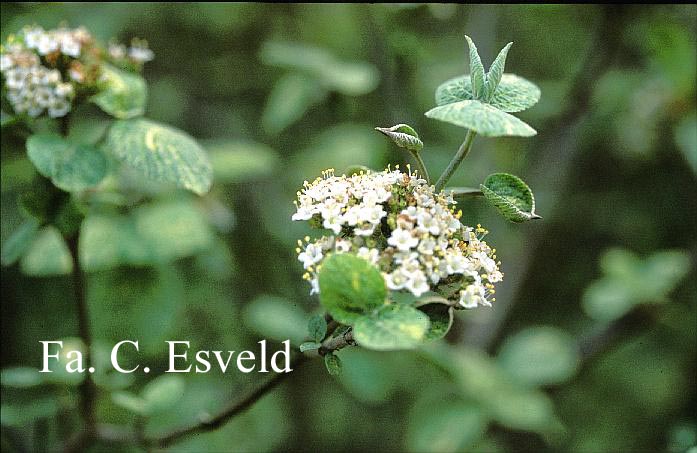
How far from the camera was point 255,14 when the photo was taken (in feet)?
6.92

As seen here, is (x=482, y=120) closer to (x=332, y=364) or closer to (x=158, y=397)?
(x=332, y=364)

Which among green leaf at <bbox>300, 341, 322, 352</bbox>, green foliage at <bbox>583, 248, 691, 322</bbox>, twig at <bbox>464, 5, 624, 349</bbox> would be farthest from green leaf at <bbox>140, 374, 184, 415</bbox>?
green foliage at <bbox>583, 248, 691, 322</bbox>

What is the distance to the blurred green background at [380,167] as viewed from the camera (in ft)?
4.76

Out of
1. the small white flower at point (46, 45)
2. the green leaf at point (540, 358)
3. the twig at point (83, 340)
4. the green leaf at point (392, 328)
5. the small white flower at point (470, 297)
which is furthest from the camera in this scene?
the green leaf at point (540, 358)

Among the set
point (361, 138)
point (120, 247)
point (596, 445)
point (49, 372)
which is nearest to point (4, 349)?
point (120, 247)

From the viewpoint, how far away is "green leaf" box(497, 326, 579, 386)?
1.71m

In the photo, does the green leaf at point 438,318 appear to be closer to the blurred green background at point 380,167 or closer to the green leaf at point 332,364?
the green leaf at point 332,364

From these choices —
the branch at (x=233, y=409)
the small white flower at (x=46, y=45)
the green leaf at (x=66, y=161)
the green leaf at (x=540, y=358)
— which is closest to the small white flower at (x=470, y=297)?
the branch at (x=233, y=409)

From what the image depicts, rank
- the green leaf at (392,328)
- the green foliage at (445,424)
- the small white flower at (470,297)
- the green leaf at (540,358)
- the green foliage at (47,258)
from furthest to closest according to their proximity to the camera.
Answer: the green leaf at (540,358), the green foliage at (445,424), the green foliage at (47,258), the small white flower at (470,297), the green leaf at (392,328)

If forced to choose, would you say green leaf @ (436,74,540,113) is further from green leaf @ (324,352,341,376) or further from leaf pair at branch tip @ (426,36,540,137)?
green leaf @ (324,352,341,376)

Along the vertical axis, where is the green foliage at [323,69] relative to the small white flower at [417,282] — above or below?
above

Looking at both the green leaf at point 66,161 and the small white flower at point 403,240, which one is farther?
the green leaf at point 66,161

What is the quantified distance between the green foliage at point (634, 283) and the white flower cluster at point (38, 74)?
133cm

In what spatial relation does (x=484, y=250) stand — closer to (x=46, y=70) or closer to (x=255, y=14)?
(x=46, y=70)
